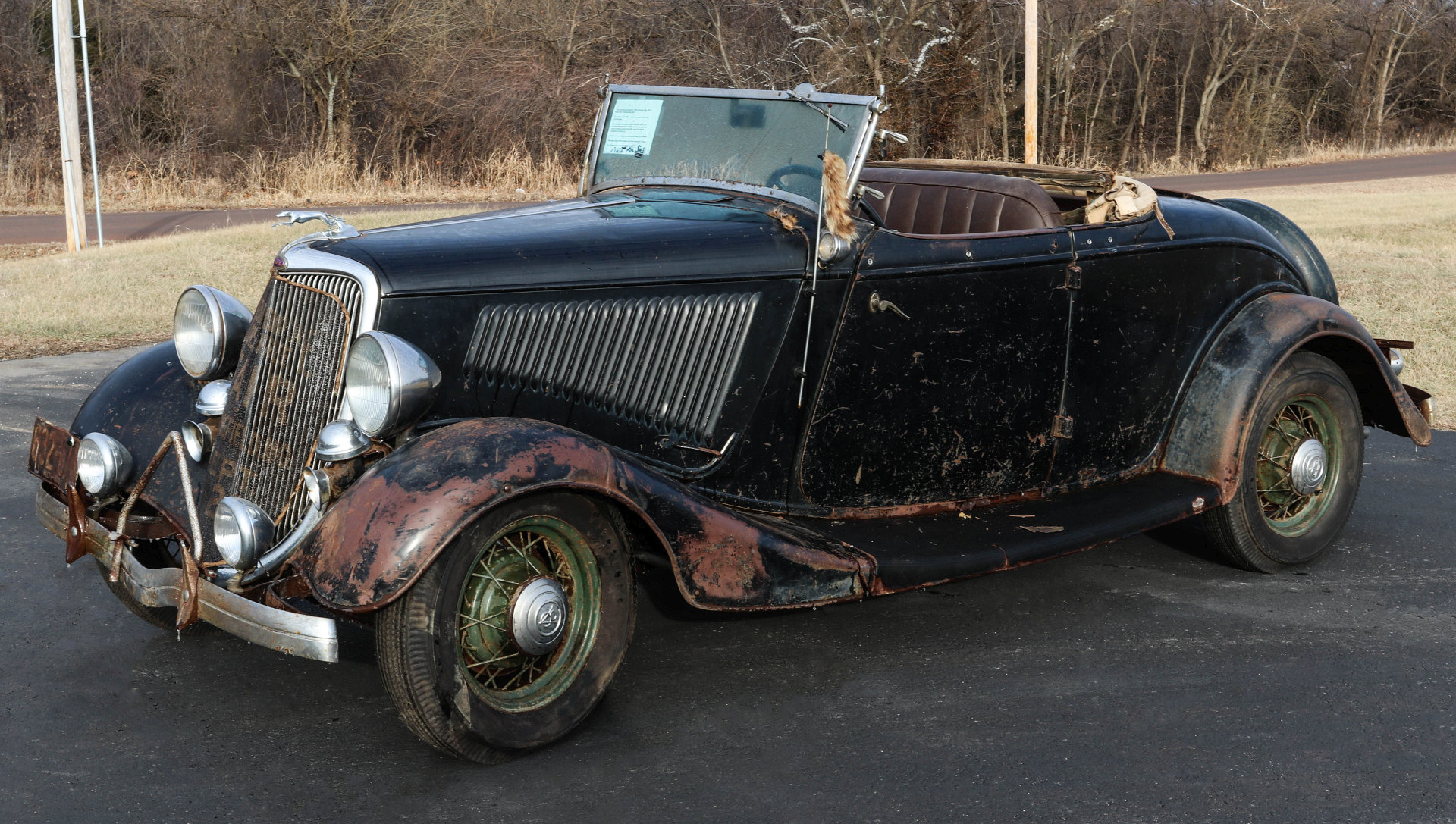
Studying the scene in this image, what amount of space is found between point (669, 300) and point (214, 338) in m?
1.42

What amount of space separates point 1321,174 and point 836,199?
2517cm

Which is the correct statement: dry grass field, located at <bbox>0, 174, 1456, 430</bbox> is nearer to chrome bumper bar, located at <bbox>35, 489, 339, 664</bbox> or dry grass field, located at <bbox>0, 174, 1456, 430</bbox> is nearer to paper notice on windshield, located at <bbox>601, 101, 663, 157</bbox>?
A: paper notice on windshield, located at <bbox>601, 101, 663, 157</bbox>

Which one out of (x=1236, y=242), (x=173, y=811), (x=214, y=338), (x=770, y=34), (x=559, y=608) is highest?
(x=770, y=34)

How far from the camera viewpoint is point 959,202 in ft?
14.4

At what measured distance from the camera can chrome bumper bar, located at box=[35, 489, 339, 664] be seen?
2.67m

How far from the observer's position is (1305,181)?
2389 centimetres

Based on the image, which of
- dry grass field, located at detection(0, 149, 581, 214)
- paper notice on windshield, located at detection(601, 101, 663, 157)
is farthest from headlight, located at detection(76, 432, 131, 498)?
dry grass field, located at detection(0, 149, 581, 214)

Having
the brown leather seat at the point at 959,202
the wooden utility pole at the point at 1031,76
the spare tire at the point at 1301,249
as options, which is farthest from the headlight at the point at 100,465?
the wooden utility pole at the point at 1031,76

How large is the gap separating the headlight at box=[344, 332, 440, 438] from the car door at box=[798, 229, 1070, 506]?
1158 mm

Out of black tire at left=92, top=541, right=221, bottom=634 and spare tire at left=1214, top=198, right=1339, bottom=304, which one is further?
spare tire at left=1214, top=198, right=1339, bottom=304

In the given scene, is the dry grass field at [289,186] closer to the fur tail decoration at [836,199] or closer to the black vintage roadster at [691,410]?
the black vintage roadster at [691,410]

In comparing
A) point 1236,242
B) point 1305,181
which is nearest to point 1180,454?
point 1236,242

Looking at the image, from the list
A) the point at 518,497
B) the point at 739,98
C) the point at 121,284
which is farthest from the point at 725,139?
the point at 121,284

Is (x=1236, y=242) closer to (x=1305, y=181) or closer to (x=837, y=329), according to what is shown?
(x=837, y=329)
